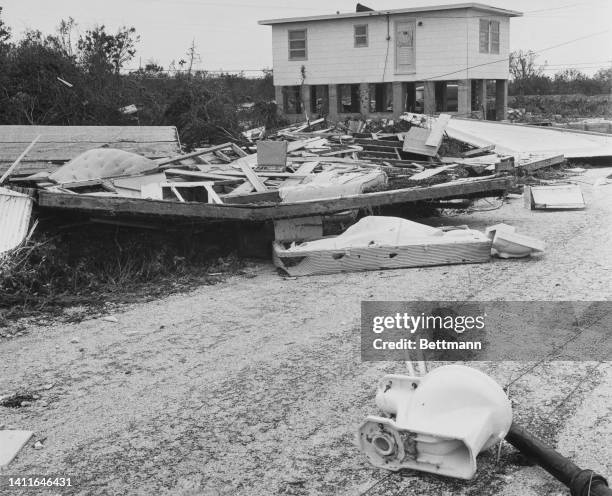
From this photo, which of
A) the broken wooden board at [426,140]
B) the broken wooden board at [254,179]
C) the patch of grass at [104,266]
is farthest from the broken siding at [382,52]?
the patch of grass at [104,266]

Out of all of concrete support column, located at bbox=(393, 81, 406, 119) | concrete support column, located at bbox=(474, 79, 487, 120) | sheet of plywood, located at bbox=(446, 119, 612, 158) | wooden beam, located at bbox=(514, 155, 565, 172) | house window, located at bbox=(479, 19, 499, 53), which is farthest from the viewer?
concrete support column, located at bbox=(474, 79, 487, 120)

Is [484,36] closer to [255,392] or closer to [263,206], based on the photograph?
[263,206]

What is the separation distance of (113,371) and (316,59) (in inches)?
1028

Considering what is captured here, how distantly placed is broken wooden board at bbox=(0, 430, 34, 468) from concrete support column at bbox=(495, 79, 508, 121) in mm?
29527

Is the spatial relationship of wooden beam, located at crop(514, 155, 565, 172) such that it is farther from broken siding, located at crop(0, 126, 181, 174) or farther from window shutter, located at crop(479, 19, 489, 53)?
window shutter, located at crop(479, 19, 489, 53)

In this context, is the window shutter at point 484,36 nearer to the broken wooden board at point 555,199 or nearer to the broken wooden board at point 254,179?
the broken wooden board at point 555,199

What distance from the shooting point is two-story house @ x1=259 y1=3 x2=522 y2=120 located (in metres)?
27.5

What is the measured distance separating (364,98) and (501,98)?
647 centimetres

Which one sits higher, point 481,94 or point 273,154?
point 481,94

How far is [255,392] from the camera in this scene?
4293 mm

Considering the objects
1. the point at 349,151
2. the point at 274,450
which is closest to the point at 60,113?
the point at 349,151

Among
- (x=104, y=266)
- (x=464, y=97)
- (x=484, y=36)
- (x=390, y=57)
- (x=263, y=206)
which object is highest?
(x=484, y=36)

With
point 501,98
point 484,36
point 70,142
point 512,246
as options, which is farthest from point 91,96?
point 501,98

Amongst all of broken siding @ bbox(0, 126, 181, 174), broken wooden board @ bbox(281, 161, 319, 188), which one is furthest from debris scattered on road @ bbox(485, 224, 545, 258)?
broken siding @ bbox(0, 126, 181, 174)
